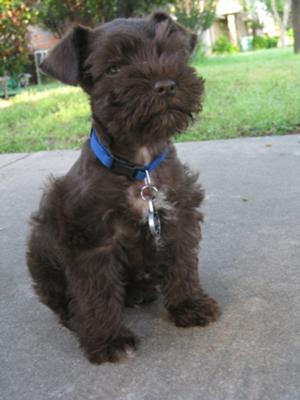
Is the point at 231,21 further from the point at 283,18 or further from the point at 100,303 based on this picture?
the point at 100,303

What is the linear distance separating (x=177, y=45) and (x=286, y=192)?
2.54 meters

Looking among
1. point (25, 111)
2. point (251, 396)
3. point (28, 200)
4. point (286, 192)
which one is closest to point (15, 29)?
point (25, 111)

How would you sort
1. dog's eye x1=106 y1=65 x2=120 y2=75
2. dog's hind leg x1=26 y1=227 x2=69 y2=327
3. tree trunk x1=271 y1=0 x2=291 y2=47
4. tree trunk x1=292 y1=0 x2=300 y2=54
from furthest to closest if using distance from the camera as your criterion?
tree trunk x1=271 y1=0 x2=291 y2=47
tree trunk x1=292 y1=0 x2=300 y2=54
dog's hind leg x1=26 y1=227 x2=69 y2=327
dog's eye x1=106 y1=65 x2=120 y2=75

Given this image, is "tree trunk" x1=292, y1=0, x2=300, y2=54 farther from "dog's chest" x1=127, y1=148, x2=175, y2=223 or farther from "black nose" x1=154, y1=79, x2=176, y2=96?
"black nose" x1=154, y1=79, x2=176, y2=96

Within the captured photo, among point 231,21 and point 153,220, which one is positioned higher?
point 153,220

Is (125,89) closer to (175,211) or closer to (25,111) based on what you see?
(175,211)

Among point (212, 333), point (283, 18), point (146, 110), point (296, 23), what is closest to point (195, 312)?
point (212, 333)

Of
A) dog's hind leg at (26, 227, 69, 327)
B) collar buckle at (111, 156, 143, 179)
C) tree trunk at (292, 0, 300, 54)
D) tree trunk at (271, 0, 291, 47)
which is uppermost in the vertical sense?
collar buckle at (111, 156, 143, 179)

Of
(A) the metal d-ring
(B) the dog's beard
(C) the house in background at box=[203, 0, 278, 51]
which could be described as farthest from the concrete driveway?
(C) the house in background at box=[203, 0, 278, 51]

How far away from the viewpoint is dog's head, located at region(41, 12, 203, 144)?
2.28 meters

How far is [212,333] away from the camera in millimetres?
2717

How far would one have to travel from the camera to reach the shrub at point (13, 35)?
1481 centimetres

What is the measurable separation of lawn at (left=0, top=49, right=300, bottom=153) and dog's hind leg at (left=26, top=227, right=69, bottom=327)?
431cm

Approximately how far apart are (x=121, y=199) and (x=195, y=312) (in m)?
0.72
